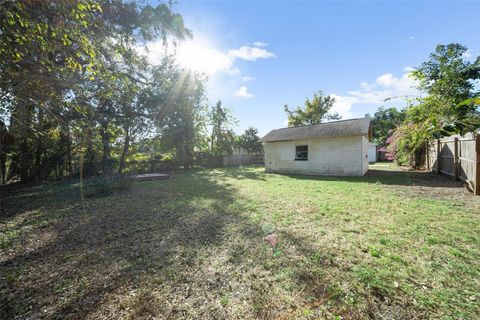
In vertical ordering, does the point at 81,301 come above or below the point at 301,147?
below

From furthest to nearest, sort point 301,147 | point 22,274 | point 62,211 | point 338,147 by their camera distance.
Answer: point 301,147, point 338,147, point 62,211, point 22,274

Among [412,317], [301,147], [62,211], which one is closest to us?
[412,317]

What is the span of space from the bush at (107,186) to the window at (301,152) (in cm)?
1042

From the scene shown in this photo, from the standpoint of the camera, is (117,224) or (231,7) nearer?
(117,224)

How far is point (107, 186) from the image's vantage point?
7.97 metres

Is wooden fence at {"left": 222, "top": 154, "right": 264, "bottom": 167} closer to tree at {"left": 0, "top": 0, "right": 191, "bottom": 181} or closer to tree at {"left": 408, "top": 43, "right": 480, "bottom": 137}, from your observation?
tree at {"left": 0, "top": 0, "right": 191, "bottom": 181}

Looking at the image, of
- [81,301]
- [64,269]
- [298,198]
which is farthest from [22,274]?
[298,198]

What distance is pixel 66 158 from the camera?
1393cm

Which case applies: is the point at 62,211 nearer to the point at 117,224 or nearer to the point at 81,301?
the point at 117,224

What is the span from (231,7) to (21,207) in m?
9.94

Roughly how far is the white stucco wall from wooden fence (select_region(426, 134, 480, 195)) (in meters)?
3.55

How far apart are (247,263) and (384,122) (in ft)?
108

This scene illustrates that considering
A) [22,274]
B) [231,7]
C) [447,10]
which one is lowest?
[22,274]

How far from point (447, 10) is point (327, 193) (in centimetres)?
667
